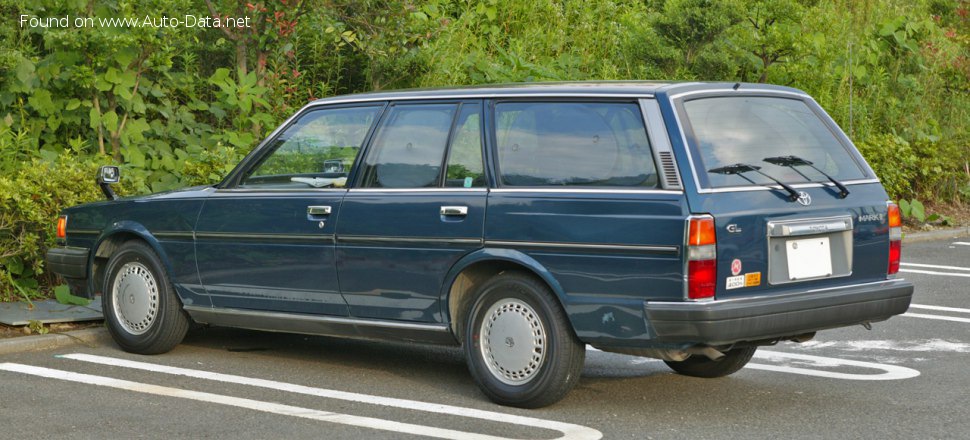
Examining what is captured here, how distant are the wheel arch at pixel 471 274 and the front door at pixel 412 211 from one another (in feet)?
0.17

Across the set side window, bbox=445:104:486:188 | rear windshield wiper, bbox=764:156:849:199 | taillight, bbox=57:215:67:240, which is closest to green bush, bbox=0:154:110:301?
taillight, bbox=57:215:67:240

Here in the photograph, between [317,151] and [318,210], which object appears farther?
[317,151]

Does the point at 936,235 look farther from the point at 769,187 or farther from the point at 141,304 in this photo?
the point at 141,304

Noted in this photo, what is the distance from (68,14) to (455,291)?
6.33 m

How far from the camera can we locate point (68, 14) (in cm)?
1137

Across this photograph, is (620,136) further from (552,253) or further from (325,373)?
(325,373)

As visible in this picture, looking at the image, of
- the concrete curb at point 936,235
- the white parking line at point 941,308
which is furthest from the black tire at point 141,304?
the concrete curb at point 936,235

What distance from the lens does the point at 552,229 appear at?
6.18 metres

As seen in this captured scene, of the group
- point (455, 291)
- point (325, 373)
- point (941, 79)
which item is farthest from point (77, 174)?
point (941, 79)

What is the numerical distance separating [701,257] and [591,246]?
565 mm

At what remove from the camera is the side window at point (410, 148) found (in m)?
6.84

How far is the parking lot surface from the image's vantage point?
5969mm

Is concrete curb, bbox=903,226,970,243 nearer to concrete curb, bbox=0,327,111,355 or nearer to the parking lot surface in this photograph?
the parking lot surface

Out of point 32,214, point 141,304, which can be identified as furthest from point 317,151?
point 32,214
